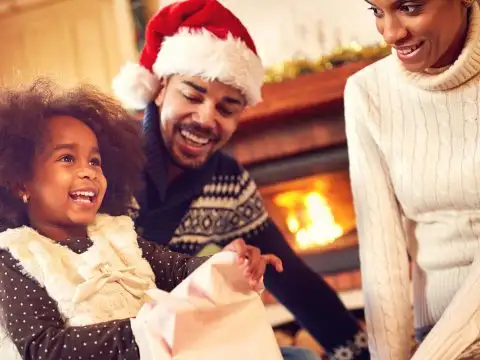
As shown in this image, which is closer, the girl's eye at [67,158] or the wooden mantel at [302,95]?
the girl's eye at [67,158]

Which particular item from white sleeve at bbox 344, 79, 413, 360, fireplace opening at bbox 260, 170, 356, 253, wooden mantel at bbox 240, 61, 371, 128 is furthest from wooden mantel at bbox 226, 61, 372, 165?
white sleeve at bbox 344, 79, 413, 360

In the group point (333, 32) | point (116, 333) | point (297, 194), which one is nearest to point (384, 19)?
point (116, 333)

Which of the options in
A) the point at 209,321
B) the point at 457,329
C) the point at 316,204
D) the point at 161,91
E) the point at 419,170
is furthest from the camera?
the point at 316,204

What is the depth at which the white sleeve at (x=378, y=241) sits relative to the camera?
0.96m

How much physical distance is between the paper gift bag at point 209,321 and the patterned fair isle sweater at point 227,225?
279mm

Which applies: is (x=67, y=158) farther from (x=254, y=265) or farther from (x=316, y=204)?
(x=316, y=204)

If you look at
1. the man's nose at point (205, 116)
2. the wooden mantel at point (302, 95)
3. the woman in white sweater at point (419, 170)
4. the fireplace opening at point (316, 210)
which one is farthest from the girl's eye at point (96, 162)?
the fireplace opening at point (316, 210)

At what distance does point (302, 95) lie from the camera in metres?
1.75

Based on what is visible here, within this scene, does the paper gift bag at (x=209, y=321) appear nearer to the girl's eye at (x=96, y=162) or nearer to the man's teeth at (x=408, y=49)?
the girl's eye at (x=96, y=162)

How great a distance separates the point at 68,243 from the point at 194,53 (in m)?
0.43

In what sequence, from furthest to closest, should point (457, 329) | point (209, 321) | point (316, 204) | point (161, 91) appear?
point (316, 204)
point (161, 91)
point (457, 329)
point (209, 321)

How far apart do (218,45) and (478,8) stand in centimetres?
39

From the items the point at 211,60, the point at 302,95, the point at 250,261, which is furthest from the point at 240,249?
the point at 302,95

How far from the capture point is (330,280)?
182 cm
